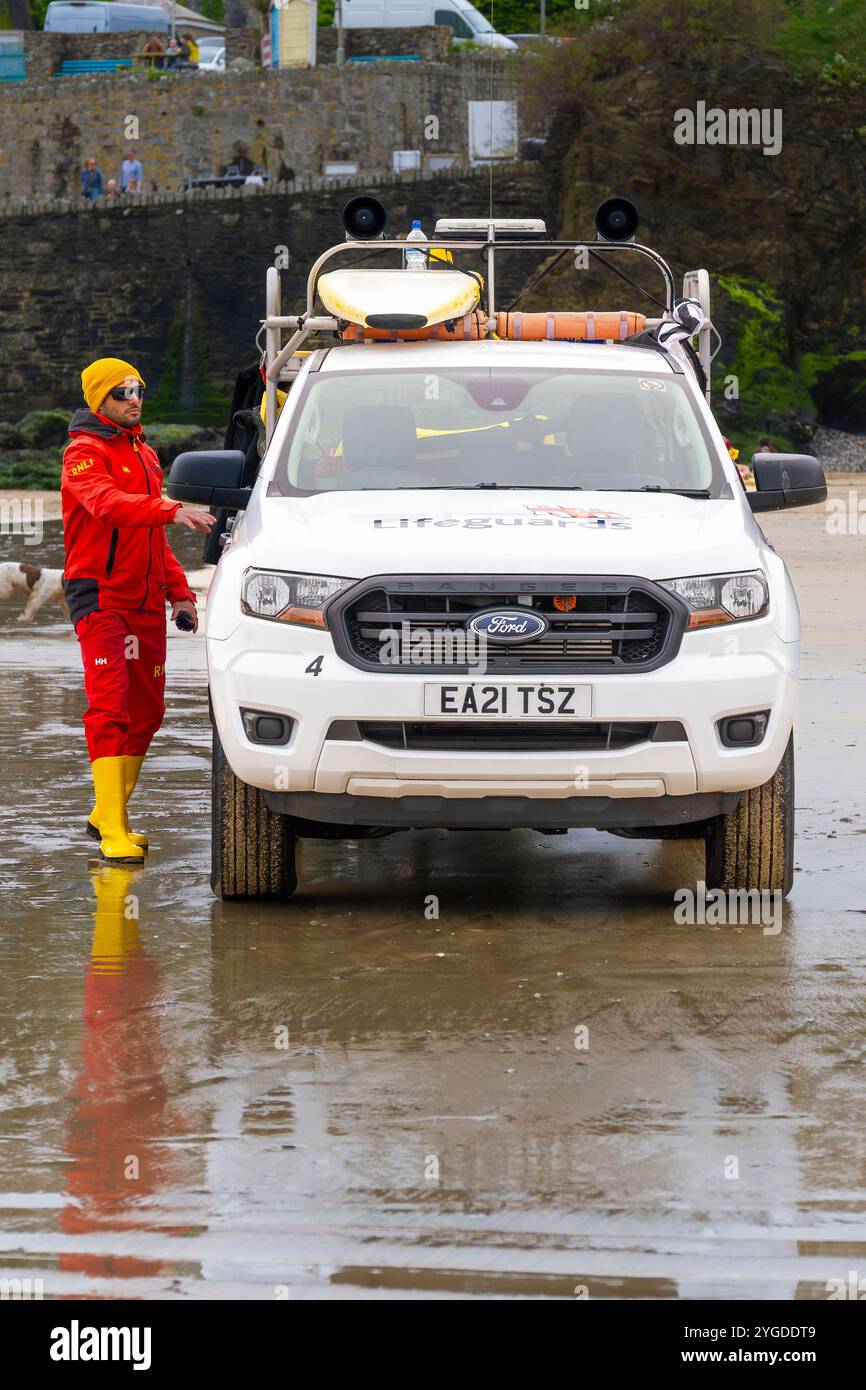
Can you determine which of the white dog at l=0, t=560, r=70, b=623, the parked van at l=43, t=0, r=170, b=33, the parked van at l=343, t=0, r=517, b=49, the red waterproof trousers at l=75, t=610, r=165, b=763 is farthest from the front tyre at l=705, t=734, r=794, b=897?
the parked van at l=43, t=0, r=170, b=33

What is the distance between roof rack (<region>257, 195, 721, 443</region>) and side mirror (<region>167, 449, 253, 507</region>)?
1000 mm

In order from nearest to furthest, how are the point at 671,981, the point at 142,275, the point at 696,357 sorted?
the point at 671,981, the point at 696,357, the point at 142,275

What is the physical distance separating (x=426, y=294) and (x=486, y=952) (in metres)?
3.29

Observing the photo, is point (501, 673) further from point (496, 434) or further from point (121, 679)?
point (121, 679)

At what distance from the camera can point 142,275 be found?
6294cm

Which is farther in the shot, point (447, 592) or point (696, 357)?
point (696, 357)

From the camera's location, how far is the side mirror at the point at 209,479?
810cm

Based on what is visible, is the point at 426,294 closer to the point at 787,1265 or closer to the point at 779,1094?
the point at 779,1094

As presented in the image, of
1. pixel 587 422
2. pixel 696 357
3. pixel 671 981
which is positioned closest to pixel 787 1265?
pixel 671 981

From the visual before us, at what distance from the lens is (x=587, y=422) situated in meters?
8.17

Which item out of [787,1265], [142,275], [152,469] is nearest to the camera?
[787,1265]

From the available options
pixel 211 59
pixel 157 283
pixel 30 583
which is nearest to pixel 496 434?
pixel 30 583

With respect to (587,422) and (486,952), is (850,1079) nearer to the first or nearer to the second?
(486,952)

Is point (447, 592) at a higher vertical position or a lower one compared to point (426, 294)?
lower
